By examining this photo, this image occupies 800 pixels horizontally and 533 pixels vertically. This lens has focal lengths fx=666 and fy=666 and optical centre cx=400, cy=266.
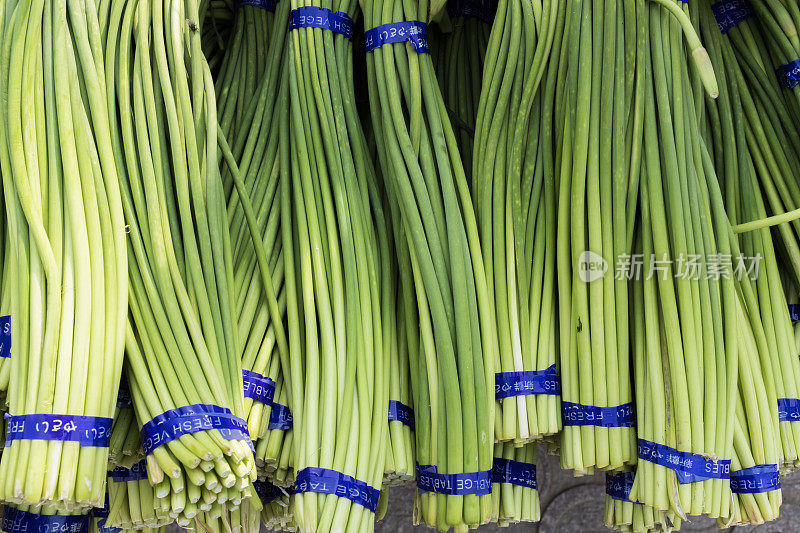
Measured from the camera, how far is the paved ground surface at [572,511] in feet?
4.31

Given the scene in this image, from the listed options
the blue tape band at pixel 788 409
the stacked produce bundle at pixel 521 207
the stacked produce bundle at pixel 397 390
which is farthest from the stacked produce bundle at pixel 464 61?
the blue tape band at pixel 788 409

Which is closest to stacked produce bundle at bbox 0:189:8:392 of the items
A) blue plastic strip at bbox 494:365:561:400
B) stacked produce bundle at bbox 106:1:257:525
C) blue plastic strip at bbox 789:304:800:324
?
stacked produce bundle at bbox 106:1:257:525

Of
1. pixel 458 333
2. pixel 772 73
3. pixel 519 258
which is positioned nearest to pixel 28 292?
pixel 458 333

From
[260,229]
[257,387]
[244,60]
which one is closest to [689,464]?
[257,387]

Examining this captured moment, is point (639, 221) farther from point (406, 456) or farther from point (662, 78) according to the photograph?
point (406, 456)

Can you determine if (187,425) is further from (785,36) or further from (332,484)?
(785,36)

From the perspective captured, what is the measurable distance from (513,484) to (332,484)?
0.91ft

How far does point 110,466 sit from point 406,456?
37 cm

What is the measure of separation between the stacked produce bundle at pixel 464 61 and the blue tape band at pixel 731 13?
1.29 feet

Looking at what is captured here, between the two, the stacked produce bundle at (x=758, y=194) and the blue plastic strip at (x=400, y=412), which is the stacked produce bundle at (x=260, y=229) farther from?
the stacked produce bundle at (x=758, y=194)

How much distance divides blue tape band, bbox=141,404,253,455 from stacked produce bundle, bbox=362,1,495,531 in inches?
9.6

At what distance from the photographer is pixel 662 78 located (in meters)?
0.91

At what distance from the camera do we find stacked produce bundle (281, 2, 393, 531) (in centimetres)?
81

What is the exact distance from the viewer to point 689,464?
2.67ft
